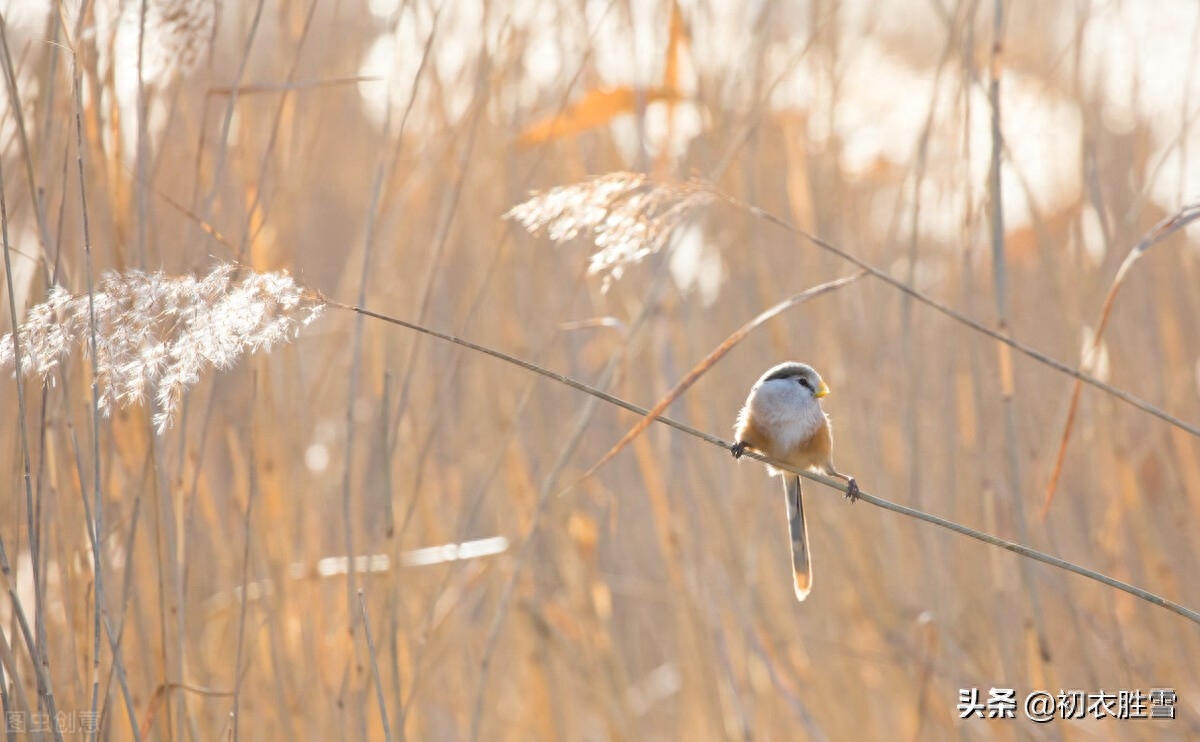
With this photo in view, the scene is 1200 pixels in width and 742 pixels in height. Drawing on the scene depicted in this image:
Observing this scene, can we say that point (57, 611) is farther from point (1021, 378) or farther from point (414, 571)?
point (1021, 378)

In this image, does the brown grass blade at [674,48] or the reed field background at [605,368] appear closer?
the reed field background at [605,368]

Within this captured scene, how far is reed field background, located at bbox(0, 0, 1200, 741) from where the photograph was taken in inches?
72.3

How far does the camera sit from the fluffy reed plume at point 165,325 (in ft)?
4.17

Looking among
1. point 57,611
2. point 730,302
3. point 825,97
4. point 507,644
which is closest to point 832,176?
point 825,97

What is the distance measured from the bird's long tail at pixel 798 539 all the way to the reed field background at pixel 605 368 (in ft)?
0.88

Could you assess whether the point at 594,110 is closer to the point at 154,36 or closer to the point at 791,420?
the point at 791,420

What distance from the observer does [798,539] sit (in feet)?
6.81

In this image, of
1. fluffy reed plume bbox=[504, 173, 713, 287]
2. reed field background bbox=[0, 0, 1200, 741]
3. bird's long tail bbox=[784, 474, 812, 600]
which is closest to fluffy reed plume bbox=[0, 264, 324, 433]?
reed field background bbox=[0, 0, 1200, 741]

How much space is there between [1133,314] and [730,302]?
1.13 m

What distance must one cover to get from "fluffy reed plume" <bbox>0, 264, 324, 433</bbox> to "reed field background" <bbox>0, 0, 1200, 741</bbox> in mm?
187

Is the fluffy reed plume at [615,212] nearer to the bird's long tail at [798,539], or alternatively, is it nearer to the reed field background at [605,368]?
the reed field background at [605,368]

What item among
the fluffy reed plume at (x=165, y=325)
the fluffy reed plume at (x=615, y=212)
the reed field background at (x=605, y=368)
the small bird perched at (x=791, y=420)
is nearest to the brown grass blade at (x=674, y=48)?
the reed field background at (x=605, y=368)

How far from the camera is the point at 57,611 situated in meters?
2.08

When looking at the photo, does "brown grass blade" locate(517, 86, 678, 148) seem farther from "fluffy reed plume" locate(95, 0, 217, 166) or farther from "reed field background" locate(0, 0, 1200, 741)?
"fluffy reed plume" locate(95, 0, 217, 166)
